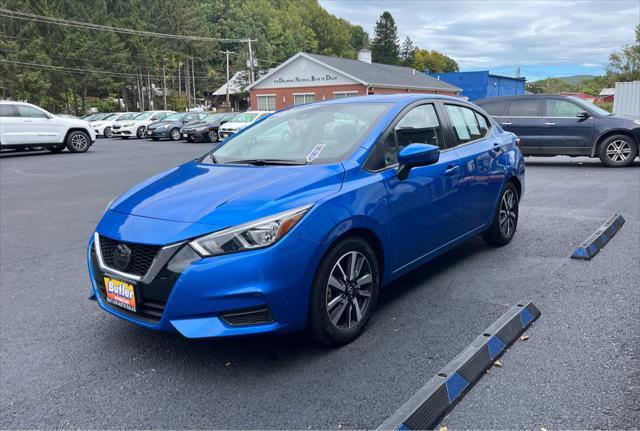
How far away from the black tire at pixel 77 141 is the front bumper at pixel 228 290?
17.8 metres

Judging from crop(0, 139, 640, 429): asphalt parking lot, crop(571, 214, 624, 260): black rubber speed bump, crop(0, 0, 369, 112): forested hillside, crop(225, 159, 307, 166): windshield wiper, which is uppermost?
crop(0, 0, 369, 112): forested hillside

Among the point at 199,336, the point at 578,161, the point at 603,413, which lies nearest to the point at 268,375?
the point at 199,336

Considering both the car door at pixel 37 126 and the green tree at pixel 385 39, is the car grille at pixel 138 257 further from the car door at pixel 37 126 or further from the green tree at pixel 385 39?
the green tree at pixel 385 39

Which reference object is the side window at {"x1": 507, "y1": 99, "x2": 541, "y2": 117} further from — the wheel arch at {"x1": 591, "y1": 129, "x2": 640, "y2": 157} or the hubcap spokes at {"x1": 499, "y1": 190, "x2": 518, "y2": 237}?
the hubcap spokes at {"x1": 499, "y1": 190, "x2": 518, "y2": 237}

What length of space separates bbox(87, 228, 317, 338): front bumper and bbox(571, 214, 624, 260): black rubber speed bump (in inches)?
136

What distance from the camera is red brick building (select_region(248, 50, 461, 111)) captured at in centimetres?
4138

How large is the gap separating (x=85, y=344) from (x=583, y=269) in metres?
4.31

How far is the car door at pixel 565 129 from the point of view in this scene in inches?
489

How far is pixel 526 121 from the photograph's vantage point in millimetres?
13000

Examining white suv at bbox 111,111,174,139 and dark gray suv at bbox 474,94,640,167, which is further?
white suv at bbox 111,111,174,139

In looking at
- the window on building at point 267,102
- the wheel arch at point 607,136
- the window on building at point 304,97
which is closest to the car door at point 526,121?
the wheel arch at point 607,136

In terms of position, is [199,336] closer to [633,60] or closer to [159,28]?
[633,60]

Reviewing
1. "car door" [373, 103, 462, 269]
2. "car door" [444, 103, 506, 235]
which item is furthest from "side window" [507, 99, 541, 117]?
"car door" [373, 103, 462, 269]

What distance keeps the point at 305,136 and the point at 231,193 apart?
1.08 m
